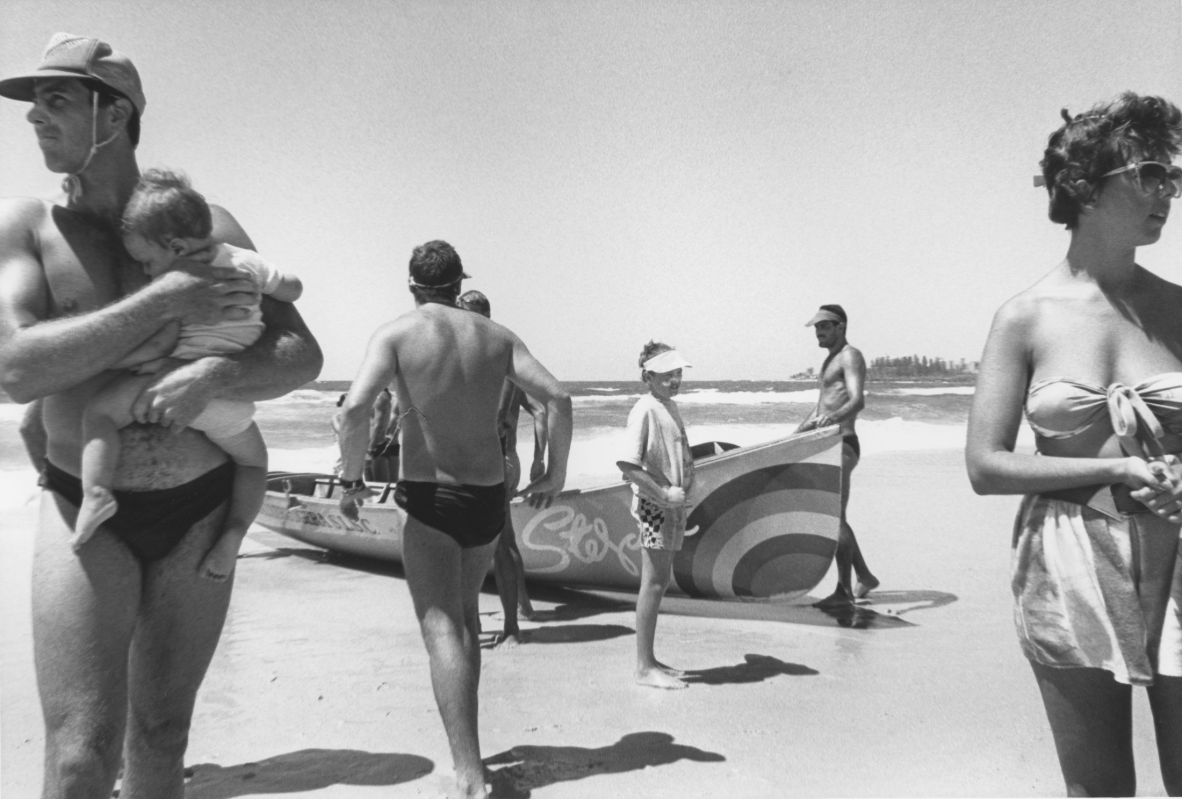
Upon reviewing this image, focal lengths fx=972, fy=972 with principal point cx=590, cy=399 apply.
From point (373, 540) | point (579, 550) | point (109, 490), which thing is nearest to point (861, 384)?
point (579, 550)

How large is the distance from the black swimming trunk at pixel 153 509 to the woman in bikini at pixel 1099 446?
5.75 feet

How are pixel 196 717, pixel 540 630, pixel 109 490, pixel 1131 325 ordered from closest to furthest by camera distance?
pixel 109 490 < pixel 1131 325 < pixel 196 717 < pixel 540 630

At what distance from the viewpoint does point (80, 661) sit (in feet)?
6.31

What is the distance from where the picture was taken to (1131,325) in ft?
7.00

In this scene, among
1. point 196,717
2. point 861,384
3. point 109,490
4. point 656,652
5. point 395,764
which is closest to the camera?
point 109,490

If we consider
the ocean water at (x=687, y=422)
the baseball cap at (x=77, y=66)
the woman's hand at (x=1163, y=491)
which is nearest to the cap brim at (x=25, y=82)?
the baseball cap at (x=77, y=66)

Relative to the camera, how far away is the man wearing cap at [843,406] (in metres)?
6.40

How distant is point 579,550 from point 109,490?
4.74 metres

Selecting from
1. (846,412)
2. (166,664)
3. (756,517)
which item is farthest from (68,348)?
(846,412)

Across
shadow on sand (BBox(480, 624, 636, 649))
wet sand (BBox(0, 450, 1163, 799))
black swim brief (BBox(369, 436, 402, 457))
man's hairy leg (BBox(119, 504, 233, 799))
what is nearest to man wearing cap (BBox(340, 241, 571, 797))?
wet sand (BBox(0, 450, 1163, 799))

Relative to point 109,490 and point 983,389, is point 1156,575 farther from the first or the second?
point 109,490

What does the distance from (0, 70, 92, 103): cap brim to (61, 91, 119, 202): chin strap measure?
56 millimetres

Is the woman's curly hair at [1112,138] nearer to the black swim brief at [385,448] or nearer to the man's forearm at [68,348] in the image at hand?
the man's forearm at [68,348]

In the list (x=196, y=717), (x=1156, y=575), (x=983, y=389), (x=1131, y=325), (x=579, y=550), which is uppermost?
(x=1131, y=325)
